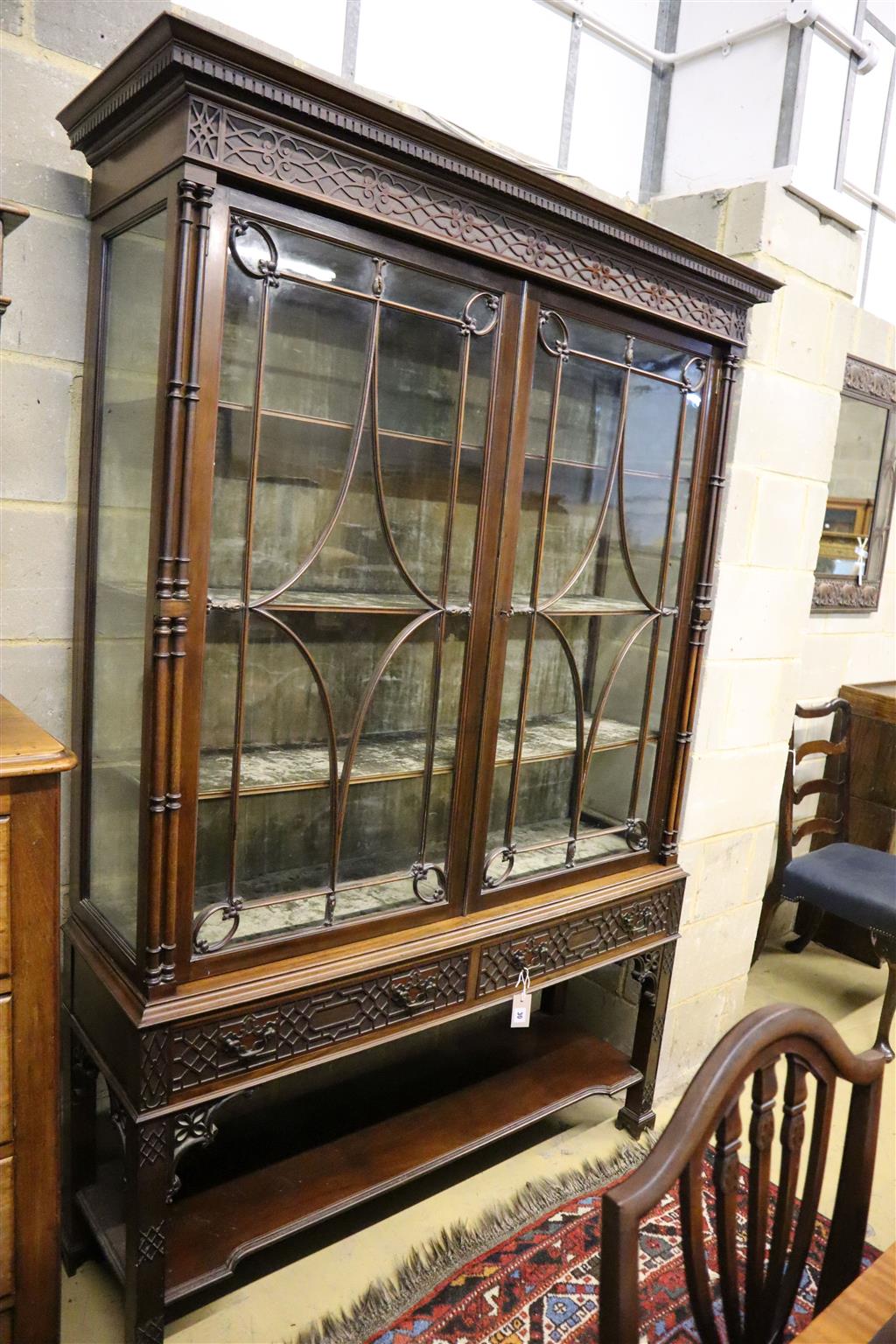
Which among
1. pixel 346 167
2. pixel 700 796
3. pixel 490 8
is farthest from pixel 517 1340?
pixel 490 8

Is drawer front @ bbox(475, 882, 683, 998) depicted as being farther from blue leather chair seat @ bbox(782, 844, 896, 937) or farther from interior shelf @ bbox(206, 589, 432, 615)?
blue leather chair seat @ bbox(782, 844, 896, 937)

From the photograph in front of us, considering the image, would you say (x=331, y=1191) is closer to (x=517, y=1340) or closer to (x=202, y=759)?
(x=517, y=1340)

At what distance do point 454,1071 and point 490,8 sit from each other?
238cm

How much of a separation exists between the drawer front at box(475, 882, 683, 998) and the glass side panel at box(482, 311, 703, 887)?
4.7 inches

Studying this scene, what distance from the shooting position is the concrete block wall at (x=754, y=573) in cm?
207

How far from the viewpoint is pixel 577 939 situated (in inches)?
73.7

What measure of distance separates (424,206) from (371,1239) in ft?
6.01

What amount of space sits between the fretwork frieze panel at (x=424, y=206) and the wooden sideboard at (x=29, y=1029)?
2.62 ft

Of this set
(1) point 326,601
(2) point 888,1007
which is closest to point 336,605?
(1) point 326,601

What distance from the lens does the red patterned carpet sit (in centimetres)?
159

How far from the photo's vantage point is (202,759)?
53.6 inches

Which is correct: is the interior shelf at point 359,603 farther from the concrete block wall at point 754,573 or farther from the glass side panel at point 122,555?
the concrete block wall at point 754,573

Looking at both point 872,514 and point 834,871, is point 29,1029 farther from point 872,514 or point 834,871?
point 872,514

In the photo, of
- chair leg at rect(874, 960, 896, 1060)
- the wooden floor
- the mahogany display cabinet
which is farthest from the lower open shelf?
chair leg at rect(874, 960, 896, 1060)
